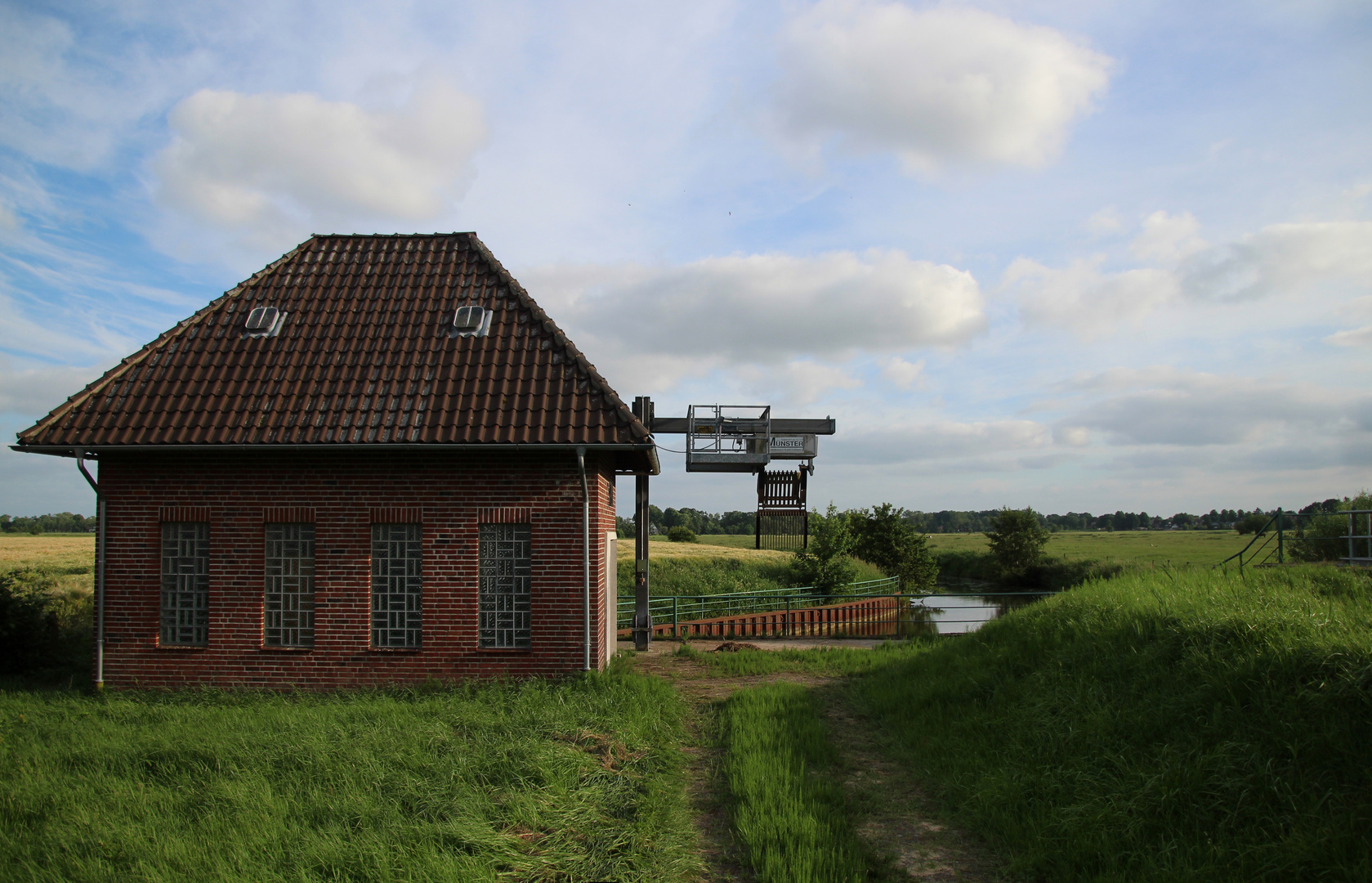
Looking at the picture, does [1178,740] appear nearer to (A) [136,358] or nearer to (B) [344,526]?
(B) [344,526]

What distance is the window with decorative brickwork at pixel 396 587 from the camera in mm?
10594

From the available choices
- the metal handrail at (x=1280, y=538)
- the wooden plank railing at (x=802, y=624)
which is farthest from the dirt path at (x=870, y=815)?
the wooden plank railing at (x=802, y=624)

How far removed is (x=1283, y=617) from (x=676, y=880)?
5.80 metres

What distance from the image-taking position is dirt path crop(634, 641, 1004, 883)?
5578 millimetres

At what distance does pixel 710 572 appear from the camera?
31.4m

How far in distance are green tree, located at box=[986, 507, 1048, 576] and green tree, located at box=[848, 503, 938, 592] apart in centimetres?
1219

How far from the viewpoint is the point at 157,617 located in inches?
420

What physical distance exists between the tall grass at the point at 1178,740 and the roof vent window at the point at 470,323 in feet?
27.0

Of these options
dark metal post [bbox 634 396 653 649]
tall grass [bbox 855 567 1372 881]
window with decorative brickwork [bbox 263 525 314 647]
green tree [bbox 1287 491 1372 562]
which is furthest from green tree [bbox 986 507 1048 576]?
window with decorative brickwork [bbox 263 525 314 647]

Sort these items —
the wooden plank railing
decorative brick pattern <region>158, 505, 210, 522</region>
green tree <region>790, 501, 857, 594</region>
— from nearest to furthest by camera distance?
1. decorative brick pattern <region>158, 505, 210, 522</region>
2. the wooden plank railing
3. green tree <region>790, 501, 857, 594</region>

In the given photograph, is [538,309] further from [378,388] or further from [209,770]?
[209,770]

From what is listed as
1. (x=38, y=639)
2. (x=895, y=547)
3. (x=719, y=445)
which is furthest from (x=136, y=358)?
(x=895, y=547)

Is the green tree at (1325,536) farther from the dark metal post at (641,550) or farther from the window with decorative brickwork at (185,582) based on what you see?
the window with decorative brickwork at (185,582)

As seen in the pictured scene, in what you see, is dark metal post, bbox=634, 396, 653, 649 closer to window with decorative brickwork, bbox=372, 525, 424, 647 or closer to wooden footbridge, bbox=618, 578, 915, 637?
wooden footbridge, bbox=618, 578, 915, 637
